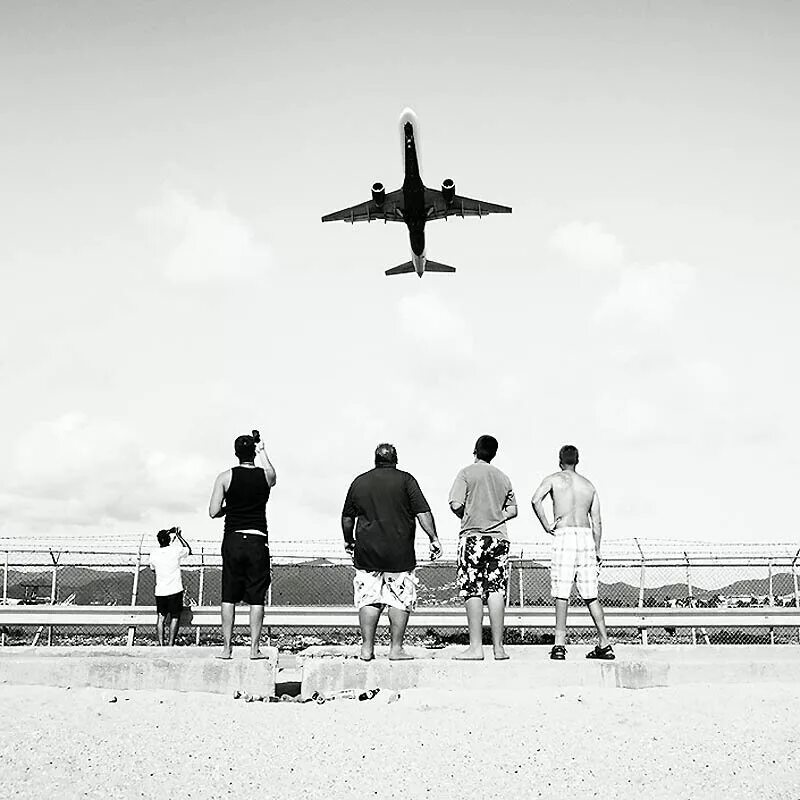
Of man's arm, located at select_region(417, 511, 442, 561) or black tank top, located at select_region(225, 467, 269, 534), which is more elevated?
black tank top, located at select_region(225, 467, 269, 534)

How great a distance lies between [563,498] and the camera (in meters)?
6.83

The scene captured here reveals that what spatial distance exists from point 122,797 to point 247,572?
2.79 m

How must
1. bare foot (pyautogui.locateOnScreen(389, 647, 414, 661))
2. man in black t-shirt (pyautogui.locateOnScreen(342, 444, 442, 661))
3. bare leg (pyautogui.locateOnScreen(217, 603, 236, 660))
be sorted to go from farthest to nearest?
bare leg (pyautogui.locateOnScreen(217, 603, 236, 660)) < man in black t-shirt (pyautogui.locateOnScreen(342, 444, 442, 661)) < bare foot (pyautogui.locateOnScreen(389, 647, 414, 661))

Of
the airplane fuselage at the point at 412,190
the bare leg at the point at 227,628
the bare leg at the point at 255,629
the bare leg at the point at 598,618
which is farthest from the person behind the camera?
the airplane fuselage at the point at 412,190

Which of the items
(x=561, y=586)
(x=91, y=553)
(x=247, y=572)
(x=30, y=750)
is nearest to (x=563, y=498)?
(x=561, y=586)

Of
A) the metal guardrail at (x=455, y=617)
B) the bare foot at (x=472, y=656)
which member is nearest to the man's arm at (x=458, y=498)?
the bare foot at (x=472, y=656)

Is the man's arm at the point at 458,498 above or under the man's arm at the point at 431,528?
above

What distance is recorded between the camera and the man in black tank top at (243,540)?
639 centimetres

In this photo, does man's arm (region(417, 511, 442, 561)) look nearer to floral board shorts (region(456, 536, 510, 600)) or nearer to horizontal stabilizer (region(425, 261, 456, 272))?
floral board shorts (region(456, 536, 510, 600))

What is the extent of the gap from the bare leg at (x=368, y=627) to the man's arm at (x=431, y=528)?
Answer: 520 mm

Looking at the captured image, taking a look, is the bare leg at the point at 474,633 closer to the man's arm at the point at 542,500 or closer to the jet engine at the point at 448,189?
the man's arm at the point at 542,500

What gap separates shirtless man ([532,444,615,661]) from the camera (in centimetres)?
668

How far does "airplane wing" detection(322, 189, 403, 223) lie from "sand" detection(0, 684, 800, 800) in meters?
22.9

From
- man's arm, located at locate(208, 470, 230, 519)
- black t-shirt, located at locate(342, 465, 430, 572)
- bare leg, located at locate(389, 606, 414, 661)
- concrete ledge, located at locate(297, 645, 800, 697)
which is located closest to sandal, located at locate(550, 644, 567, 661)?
concrete ledge, located at locate(297, 645, 800, 697)
